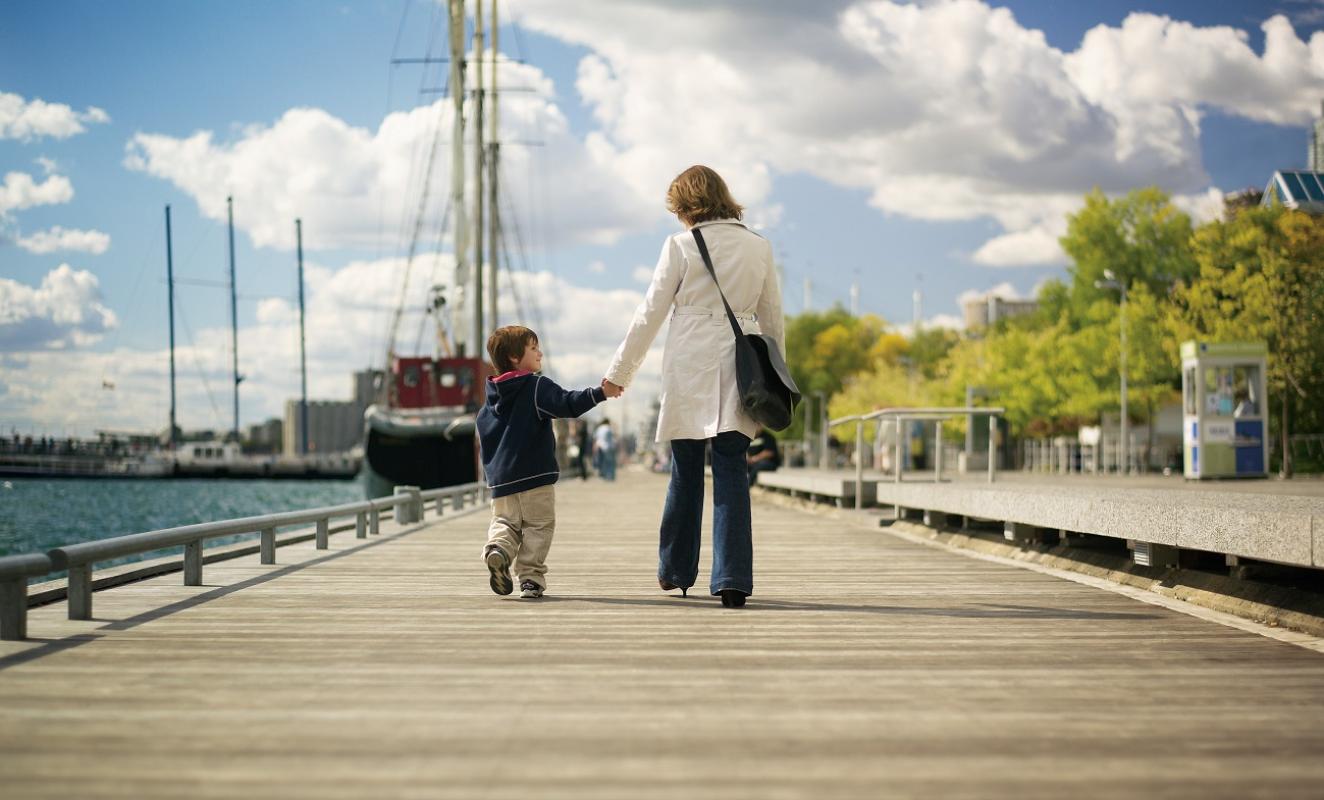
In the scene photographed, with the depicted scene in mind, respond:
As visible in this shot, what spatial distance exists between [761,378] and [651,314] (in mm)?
677

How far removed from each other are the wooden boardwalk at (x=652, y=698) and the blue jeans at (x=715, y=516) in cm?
22

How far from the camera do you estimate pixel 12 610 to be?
5254mm

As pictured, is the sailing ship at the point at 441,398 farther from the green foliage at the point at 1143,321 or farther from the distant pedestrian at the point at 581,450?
the green foliage at the point at 1143,321

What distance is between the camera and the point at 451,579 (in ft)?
27.1

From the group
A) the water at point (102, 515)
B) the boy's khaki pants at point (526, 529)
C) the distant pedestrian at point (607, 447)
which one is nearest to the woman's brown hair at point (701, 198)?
the boy's khaki pants at point (526, 529)

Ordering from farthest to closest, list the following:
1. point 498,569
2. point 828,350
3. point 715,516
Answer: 1. point 828,350
2. point 498,569
3. point 715,516

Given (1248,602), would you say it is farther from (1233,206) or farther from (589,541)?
(1233,206)

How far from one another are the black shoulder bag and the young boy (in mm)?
1041

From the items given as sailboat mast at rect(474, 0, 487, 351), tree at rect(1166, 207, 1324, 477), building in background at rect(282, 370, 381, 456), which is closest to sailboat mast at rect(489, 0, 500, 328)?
sailboat mast at rect(474, 0, 487, 351)

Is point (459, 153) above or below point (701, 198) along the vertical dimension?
above

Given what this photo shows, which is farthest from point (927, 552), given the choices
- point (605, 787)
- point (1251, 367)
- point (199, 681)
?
point (1251, 367)

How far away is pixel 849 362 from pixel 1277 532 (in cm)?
9106

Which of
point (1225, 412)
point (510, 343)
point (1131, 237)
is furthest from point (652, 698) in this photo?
point (1131, 237)

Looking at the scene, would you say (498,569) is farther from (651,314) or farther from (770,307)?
(770,307)
